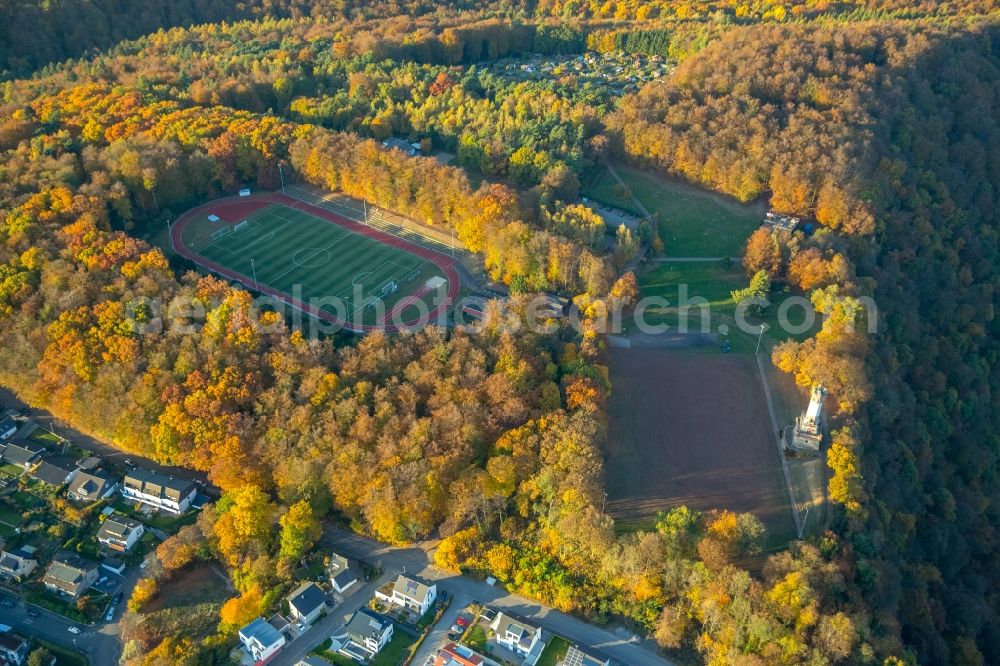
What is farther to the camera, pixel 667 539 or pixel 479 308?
pixel 479 308

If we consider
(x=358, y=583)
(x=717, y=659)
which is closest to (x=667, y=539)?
(x=717, y=659)

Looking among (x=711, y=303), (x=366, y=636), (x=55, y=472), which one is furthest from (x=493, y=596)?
(x=711, y=303)

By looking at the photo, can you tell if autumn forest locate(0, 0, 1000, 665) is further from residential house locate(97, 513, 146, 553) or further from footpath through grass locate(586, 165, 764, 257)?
residential house locate(97, 513, 146, 553)

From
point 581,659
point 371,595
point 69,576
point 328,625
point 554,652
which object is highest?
point 581,659

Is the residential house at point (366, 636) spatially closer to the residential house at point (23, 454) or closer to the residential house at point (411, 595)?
the residential house at point (411, 595)

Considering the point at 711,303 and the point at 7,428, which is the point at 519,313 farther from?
the point at 7,428

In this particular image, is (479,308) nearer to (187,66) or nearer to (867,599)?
(867,599)
